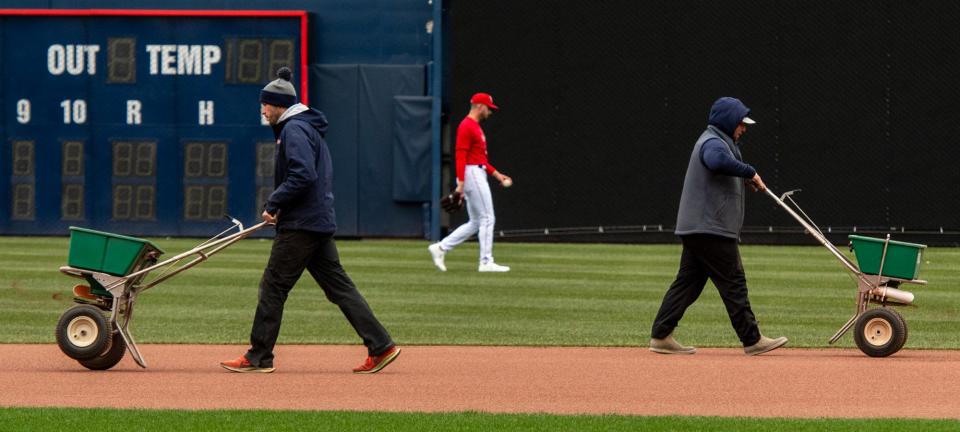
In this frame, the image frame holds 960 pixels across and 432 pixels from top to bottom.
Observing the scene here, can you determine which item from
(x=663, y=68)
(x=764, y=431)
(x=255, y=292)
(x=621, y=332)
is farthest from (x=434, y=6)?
(x=764, y=431)

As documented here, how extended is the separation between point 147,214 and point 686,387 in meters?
17.4

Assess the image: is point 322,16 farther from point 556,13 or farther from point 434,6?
point 556,13

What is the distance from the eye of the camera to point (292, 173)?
31.1 feet

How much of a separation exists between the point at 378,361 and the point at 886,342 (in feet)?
10.7

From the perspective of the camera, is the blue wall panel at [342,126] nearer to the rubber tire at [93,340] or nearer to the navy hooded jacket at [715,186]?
the navy hooded jacket at [715,186]

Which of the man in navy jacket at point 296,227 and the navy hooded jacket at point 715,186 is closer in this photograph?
the man in navy jacket at point 296,227

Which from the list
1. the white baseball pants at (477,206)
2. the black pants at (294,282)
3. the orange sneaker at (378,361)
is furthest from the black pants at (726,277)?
the white baseball pants at (477,206)

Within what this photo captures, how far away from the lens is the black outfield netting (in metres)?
24.3

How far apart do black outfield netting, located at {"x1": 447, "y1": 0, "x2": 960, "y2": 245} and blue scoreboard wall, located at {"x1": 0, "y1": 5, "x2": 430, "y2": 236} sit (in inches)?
126

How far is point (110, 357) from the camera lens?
32.0ft

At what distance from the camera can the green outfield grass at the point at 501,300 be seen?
12281 mm

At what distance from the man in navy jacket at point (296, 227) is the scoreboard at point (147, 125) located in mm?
15738

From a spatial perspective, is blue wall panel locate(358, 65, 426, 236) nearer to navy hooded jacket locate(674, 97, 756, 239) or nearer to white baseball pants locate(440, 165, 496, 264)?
white baseball pants locate(440, 165, 496, 264)

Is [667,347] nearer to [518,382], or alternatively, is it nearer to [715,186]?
[715,186]
